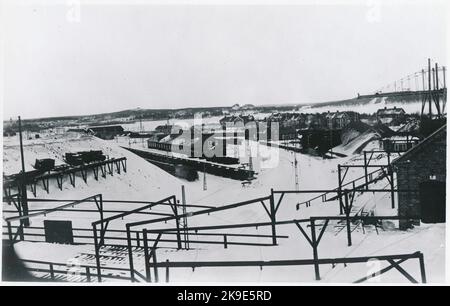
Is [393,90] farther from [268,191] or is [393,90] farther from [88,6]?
[88,6]

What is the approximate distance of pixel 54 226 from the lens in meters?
8.34

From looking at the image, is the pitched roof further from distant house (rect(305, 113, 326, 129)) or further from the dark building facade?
distant house (rect(305, 113, 326, 129))

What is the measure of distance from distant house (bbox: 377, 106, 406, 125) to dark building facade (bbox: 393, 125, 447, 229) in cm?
81

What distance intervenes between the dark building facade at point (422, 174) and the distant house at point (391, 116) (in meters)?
0.81

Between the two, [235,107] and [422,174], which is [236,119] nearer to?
[235,107]

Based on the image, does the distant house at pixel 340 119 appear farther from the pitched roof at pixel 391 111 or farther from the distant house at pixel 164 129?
the distant house at pixel 164 129

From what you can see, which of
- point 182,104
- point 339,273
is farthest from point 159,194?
point 339,273

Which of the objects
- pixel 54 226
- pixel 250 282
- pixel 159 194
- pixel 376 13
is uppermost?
pixel 376 13

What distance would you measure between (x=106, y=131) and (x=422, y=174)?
775cm

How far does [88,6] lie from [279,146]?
493 cm

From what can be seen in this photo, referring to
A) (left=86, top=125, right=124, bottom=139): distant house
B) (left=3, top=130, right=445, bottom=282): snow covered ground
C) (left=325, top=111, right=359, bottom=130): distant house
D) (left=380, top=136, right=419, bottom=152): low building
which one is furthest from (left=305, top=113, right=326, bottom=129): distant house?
(left=86, top=125, right=124, bottom=139): distant house

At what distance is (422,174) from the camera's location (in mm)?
8219

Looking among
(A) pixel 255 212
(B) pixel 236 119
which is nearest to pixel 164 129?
(B) pixel 236 119

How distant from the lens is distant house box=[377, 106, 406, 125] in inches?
324
